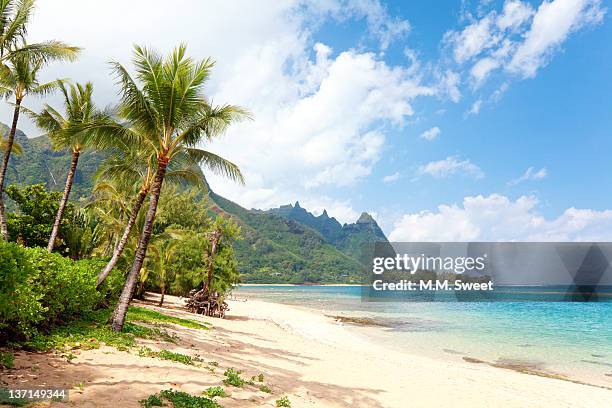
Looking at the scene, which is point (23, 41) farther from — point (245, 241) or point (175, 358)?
point (245, 241)

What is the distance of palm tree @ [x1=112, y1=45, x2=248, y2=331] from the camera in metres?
11.8

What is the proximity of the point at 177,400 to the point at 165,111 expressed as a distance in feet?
29.1

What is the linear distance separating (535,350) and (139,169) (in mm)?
23630

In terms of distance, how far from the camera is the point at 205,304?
23.8 meters

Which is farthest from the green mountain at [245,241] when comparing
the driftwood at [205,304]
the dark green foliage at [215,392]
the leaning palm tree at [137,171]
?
the dark green foliage at [215,392]

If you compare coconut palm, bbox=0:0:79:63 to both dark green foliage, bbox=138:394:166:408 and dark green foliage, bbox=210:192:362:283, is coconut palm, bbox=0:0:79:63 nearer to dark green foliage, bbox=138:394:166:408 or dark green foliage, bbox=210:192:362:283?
dark green foliage, bbox=138:394:166:408

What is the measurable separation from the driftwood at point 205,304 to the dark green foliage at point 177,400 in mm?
18106

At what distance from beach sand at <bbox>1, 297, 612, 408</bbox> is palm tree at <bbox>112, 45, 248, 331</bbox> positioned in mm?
4031

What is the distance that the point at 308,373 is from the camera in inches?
413

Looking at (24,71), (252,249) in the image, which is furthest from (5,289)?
(252,249)

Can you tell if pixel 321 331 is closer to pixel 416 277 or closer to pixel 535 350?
pixel 535 350

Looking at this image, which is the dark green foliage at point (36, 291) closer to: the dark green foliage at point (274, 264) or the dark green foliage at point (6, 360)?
the dark green foliage at point (6, 360)

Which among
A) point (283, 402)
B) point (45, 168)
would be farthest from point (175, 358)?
point (45, 168)

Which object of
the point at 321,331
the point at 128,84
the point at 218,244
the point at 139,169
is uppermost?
the point at 128,84
